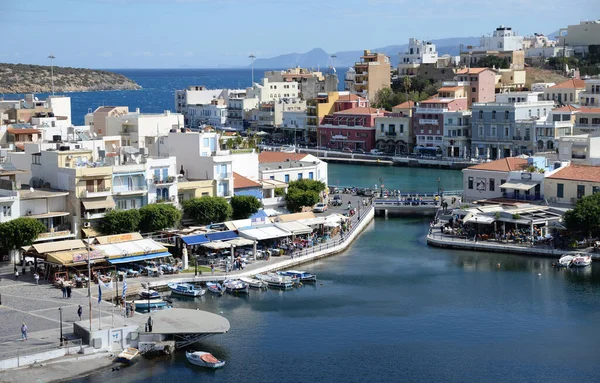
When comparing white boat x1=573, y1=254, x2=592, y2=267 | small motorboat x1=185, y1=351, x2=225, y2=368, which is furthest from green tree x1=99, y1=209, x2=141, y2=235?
white boat x1=573, y1=254, x2=592, y2=267

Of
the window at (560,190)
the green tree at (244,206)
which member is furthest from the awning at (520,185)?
the green tree at (244,206)

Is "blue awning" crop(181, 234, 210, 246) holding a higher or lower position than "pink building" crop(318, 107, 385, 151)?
lower

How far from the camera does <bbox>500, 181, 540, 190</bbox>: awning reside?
50284mm

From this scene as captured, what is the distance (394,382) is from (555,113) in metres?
50.4

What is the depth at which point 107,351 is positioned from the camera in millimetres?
30609

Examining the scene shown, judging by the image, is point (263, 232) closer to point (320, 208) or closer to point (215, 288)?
point (215, 288)

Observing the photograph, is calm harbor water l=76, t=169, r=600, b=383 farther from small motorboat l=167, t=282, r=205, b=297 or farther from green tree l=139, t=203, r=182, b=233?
green tree l=139, t=203, r=182, b=233

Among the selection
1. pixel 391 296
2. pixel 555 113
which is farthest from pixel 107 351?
pixel 555 113

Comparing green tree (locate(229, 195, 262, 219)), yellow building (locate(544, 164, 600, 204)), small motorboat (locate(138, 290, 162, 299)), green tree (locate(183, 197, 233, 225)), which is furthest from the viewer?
yellow building (locate(544, 164, 600, 204))

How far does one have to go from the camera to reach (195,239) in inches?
1703

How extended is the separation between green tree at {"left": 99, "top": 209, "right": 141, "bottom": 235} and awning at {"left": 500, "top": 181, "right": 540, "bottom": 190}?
18.9m

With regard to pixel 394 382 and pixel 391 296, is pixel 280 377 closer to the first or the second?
pixel 394 382

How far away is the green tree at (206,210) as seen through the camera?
151ft

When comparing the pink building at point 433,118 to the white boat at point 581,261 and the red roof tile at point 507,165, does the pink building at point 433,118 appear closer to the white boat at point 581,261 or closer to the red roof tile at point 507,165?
the red roof tile at point 507,165
